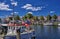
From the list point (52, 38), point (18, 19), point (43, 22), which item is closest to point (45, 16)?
point (43, 22)

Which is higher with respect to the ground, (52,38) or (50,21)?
(50,21)

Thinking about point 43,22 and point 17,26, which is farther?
point 43,22

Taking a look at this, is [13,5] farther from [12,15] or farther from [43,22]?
[43,22]

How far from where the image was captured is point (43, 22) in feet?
13.2

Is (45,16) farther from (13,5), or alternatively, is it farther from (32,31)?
(13,5)

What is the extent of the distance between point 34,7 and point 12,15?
39 centimetres

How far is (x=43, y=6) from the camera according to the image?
3844 mm

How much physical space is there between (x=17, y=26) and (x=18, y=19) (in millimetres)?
119

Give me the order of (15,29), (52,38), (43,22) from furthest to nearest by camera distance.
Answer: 1. (52,38)
2. (43,22)
3. (15,29)

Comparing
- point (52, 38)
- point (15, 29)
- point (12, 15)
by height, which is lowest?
point (52, 38)

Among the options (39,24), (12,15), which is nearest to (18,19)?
(12,15)

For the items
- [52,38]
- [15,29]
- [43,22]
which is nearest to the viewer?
[15,29]

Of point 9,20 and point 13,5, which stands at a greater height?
point 13,5

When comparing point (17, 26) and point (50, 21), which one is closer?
point (17, 26)
